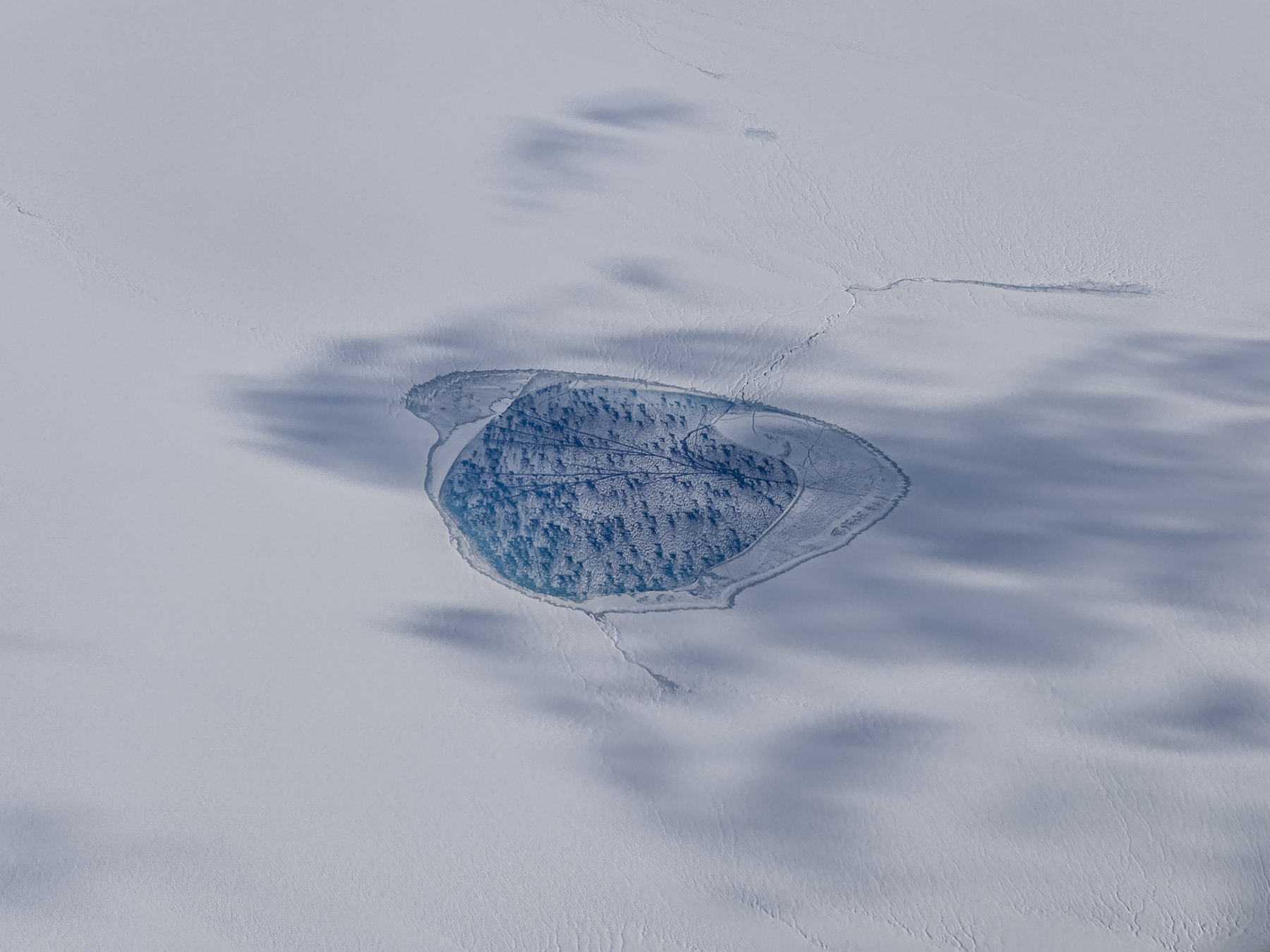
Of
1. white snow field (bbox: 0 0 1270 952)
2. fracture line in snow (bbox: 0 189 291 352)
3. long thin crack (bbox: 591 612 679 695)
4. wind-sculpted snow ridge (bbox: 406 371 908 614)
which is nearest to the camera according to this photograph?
white snow field (bbox: 0 0 1270 952)

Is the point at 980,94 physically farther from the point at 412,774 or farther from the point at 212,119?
the point at 412,774

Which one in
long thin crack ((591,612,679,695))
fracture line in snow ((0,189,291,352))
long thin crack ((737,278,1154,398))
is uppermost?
long thin crack ((737,278,1154,398))

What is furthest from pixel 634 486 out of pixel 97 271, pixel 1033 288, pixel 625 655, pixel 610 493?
pixel 97 271

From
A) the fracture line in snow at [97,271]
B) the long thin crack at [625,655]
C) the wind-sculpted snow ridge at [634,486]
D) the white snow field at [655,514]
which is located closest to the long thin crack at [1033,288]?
the white snow field at [655,514]

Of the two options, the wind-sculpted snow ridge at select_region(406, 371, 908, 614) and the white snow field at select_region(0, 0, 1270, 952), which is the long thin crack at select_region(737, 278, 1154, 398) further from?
the wind-sculpted snow ridge at select_region(406, 371, 908, 614)

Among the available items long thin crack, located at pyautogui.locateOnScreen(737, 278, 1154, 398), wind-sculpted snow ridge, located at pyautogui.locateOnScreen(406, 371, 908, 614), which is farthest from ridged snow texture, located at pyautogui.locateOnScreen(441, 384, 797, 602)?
long thin crack, located at pyautogui.locateOnScreen(737, 278, 1154, 398)

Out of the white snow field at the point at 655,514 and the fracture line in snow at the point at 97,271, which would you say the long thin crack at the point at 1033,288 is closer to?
the white snow field at the point at 655,514
